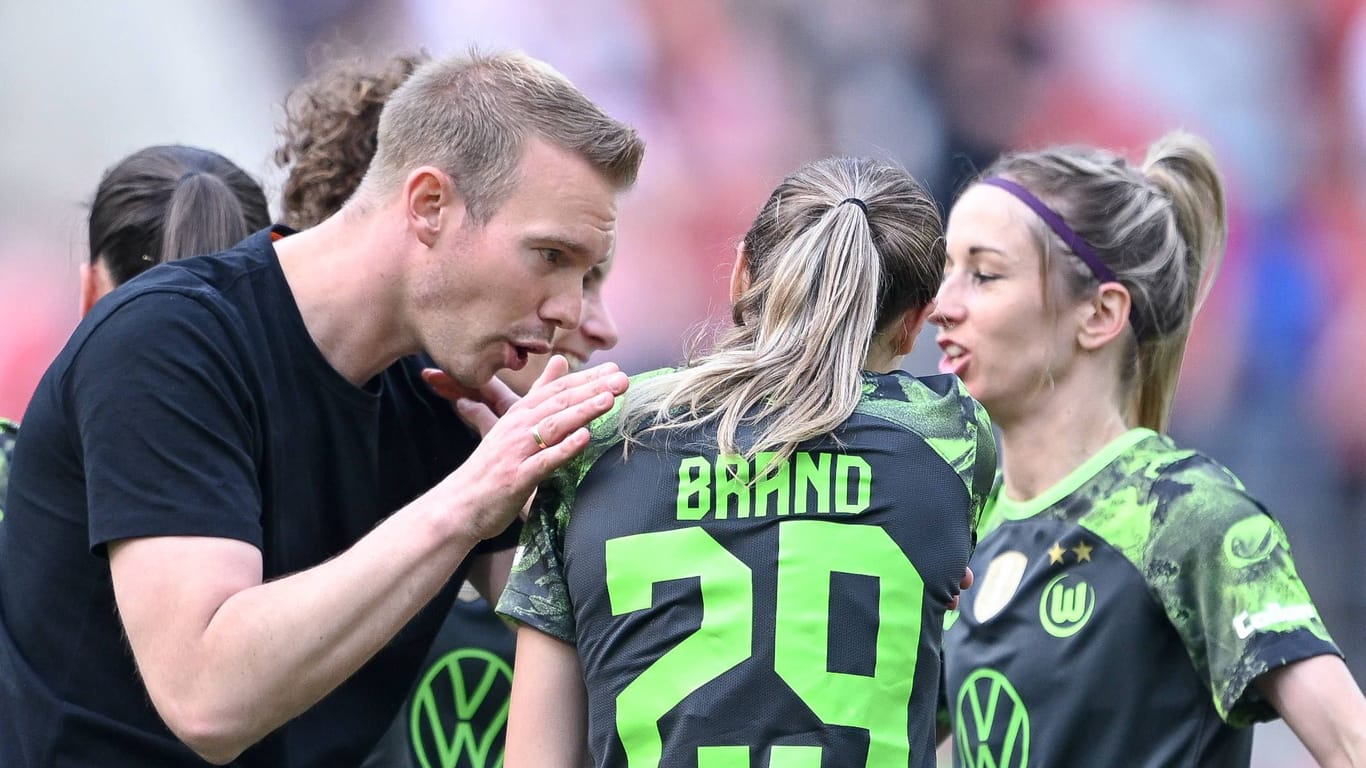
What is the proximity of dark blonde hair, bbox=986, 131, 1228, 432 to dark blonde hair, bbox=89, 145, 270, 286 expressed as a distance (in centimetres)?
184

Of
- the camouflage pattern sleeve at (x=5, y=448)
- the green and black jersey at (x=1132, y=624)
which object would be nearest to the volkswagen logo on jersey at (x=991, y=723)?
the green and black jersey at (x=1132, y=624)

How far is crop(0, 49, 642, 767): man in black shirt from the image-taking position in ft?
7.11

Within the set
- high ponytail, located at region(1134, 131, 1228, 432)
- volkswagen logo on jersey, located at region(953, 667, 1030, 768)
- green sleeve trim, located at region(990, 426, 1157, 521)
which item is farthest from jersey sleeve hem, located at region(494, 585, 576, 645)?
high ponytail, located at region(1134, 131, 1228, 432)

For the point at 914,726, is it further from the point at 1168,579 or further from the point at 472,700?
the point at 472,700

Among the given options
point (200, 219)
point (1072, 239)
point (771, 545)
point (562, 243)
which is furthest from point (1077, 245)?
point (200, 219)

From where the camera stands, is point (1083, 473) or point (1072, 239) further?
point (1072, 239)

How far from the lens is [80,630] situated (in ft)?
7.90

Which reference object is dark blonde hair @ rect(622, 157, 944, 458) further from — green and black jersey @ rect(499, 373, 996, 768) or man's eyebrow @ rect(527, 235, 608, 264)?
man's eyebrow @ rect(527, 235, 608, 264)

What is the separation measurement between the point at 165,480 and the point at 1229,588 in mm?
1907

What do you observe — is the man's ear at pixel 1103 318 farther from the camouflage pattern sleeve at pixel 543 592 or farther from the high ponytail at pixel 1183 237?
the camouflage pattern sleeve at pixel 543 592

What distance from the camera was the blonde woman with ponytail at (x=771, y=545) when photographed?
2016 mm

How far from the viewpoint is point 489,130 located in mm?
2617

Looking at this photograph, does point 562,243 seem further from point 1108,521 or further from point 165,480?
point 1108,521

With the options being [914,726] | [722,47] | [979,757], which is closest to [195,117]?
[722,47]
